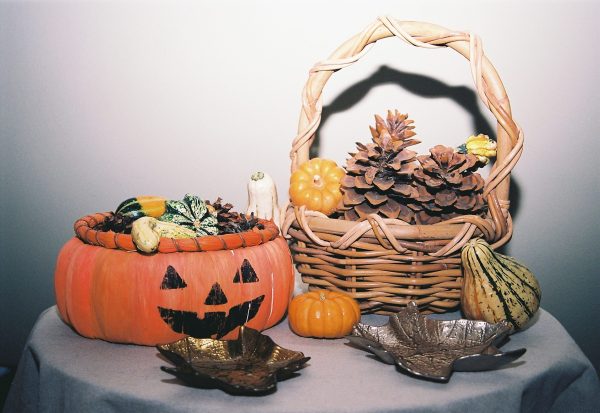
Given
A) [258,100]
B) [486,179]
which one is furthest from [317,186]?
[258,100]

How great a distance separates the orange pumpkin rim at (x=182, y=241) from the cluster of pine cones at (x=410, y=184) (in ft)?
0.89

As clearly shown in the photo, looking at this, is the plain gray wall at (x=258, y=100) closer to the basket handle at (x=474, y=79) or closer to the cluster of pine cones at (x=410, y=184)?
the basket handle at (x=474, y=79)

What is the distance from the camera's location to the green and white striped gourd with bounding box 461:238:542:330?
129 centimetres

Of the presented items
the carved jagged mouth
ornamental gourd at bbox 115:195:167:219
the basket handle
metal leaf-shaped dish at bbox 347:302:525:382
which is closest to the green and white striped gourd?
metal leaf-shaped dish at bbox 347:302:525:382

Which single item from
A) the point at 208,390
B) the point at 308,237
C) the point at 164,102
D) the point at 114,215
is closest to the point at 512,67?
the point at 308,237

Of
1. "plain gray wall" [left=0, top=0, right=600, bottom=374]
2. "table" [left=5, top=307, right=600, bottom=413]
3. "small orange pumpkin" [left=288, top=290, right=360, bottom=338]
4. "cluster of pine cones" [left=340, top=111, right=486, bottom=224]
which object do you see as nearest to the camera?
"table" [left=5, top=307, right=600, bottom=413]

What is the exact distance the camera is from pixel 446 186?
143 centimetres

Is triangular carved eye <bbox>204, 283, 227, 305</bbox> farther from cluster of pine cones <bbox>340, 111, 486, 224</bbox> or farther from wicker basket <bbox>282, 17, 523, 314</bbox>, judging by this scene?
cluster of pine cones <bbox>340, 111, 486, 224</bbox>

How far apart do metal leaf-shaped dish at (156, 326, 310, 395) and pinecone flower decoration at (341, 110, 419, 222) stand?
1.42 feet

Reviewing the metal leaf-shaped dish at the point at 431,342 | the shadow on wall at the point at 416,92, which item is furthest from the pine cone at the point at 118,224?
the shadow on wall at the point at 416,92

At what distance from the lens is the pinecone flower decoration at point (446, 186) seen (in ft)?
4.63

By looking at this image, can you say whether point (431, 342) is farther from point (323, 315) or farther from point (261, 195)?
point (261, 195)

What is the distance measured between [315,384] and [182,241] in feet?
1.33

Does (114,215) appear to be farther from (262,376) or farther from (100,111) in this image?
(100,111)
